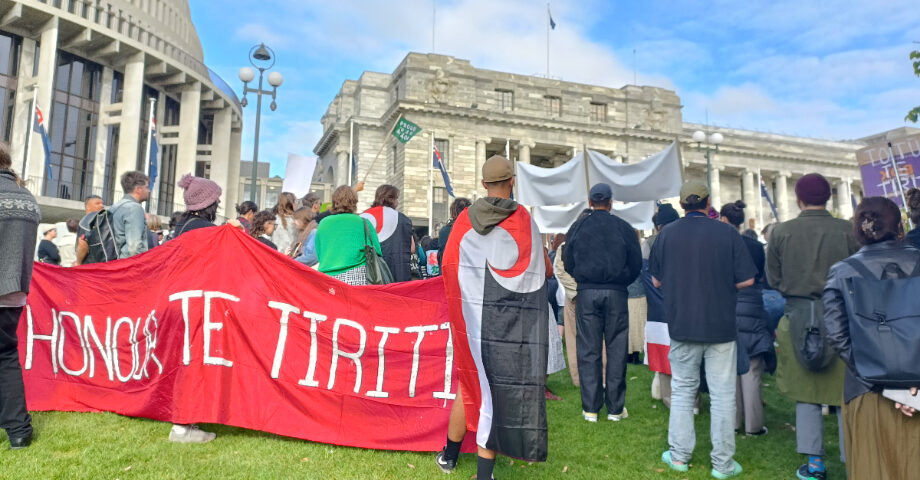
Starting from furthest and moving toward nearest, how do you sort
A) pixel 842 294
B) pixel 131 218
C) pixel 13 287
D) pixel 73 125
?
pixel 73 125
pixel 131 218
pixel 13 287
pixel 842 294

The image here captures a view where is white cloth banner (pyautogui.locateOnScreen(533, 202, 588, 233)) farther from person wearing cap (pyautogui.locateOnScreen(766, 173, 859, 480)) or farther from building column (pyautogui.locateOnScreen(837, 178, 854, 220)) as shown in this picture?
building column (pyautogui.locateOnScreen(837, 178, 854, 220))

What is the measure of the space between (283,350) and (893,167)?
8432 mm

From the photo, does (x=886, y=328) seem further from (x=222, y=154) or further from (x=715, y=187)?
(x=715, y=187)

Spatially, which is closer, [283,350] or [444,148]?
[283,350]

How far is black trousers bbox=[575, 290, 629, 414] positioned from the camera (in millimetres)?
5621

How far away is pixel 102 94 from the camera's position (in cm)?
3136

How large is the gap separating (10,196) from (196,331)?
169 cm

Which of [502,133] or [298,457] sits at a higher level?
[502,133]

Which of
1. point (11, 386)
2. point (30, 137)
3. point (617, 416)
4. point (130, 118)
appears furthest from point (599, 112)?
point (11, 386)

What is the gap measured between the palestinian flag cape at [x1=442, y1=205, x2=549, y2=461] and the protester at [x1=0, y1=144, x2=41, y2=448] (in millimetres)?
3272

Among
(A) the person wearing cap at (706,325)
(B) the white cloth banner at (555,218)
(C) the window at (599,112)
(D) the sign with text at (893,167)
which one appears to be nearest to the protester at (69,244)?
Result: (B) the white cloth banner at (555,218)

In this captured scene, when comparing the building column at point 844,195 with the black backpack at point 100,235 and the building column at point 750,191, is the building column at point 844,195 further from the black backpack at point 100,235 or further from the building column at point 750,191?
the black backpack at point 100,235

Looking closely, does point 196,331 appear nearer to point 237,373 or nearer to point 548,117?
point 237,373

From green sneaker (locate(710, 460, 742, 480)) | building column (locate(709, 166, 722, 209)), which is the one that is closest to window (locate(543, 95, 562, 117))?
building column (locate(709, 166, 722, 209))
